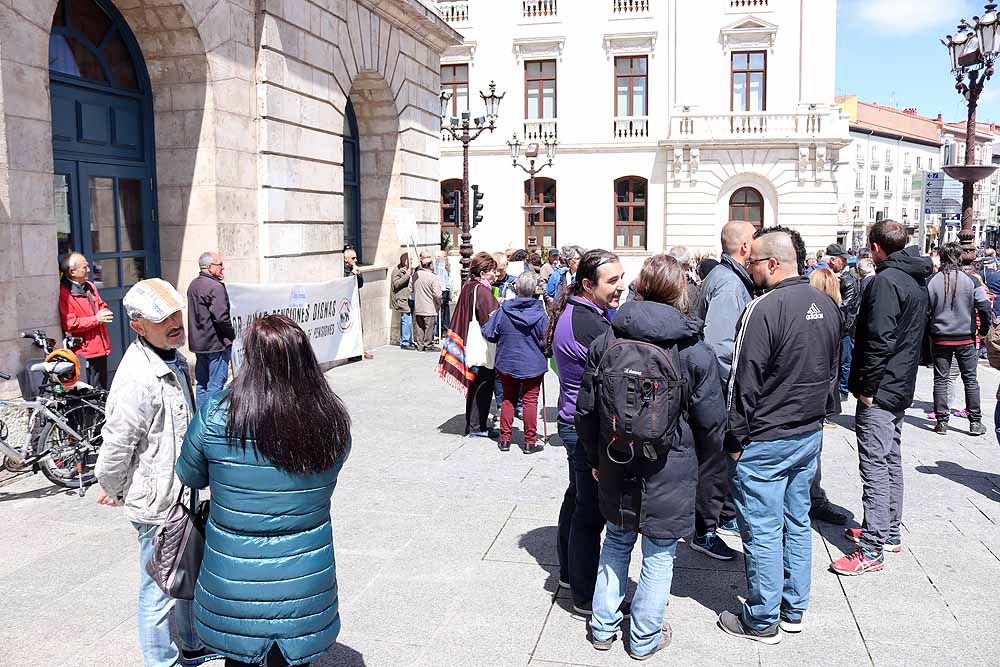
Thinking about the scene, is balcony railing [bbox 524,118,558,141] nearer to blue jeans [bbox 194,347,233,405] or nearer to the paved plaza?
blue jeans [bbox 194,347,233,405]

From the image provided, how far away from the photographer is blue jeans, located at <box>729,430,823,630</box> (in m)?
4.08

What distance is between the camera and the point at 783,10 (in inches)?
1305

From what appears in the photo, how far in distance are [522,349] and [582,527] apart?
335cm

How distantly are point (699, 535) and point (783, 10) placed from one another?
107ft

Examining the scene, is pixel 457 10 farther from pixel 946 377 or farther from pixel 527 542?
pixel 527 542

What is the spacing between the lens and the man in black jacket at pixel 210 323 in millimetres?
8727

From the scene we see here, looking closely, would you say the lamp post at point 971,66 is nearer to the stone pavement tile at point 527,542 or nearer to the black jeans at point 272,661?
the stone pavement tile at point 527,542

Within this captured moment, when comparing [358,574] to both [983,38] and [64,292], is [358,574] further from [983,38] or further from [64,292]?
[983,38]

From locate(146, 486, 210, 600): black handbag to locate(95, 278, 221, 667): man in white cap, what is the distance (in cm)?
14

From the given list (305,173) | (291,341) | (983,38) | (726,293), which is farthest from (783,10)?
(291,341)

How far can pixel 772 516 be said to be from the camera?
408 cm

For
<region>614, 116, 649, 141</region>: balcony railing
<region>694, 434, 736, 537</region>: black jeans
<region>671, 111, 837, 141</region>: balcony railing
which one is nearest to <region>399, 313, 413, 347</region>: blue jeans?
<region>694, 434, 736, 537</region>: black jeans

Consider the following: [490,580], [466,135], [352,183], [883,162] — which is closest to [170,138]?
[352,183]

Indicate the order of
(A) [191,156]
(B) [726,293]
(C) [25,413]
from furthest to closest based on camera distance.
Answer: (A) [191,156], (C) [25,413], (B) [726,293]
